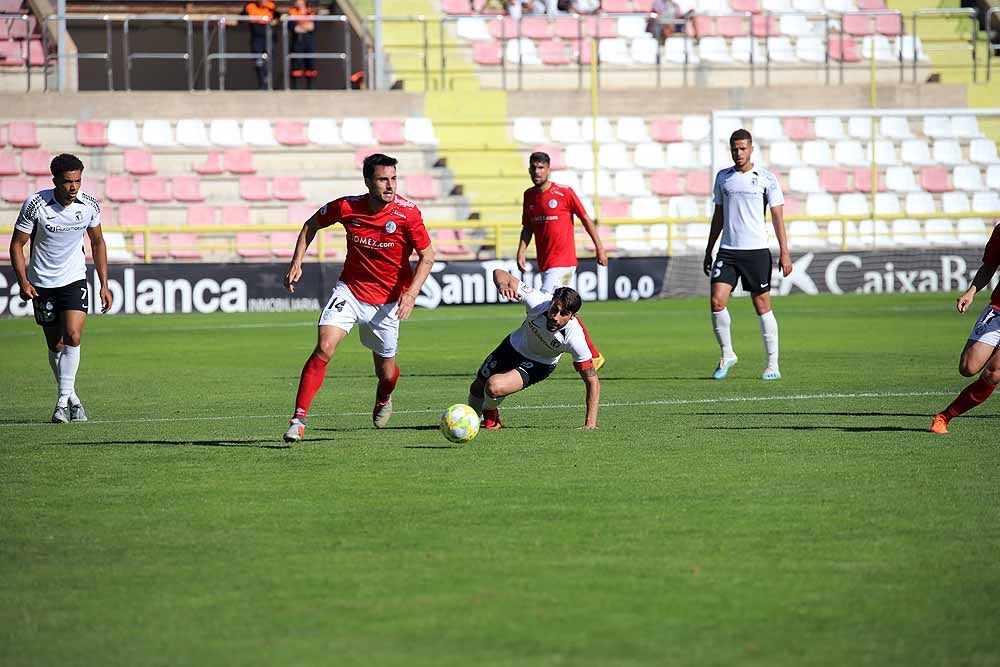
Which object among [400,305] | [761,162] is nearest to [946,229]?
[761,162]

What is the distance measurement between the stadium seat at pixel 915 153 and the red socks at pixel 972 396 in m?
22.6

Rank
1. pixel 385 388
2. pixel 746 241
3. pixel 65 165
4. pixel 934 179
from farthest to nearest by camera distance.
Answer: pixel 934 179, pixel 746 241, pixel 65 165, pixel 385 388

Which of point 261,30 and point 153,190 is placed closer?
point 153,190

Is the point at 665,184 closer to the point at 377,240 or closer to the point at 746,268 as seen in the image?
the point at 746,268

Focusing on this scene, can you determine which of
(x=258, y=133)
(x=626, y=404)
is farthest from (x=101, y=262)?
(x=258, y=133)

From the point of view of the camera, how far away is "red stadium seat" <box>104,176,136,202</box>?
27.6 m

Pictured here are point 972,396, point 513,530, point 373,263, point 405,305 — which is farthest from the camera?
point 373,263

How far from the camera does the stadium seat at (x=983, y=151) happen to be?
1243 inches

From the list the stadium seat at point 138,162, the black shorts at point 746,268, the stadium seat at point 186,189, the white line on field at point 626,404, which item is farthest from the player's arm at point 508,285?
the stadium seat at point 138,162

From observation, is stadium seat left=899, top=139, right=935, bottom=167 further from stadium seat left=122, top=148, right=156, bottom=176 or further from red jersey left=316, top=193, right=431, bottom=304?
red jersey left=316, top=193, right=431, bottom=304

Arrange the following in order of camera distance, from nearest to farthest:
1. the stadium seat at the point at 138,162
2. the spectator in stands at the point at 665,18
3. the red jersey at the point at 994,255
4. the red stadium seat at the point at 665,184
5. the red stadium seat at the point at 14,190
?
the red jersey at the point at 994,255, the red stadium seat at the point at 14,190, the stadium seat at the point at 138,162, the red stadium seat at the point at 665,184, the spectator in stands at the point at 665,18

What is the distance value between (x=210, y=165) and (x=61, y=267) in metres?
17.5

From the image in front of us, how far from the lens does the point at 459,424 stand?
30.6 feet

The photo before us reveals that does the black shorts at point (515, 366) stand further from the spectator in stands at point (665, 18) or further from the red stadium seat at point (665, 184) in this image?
the spectator in stands at point (665, 18)
